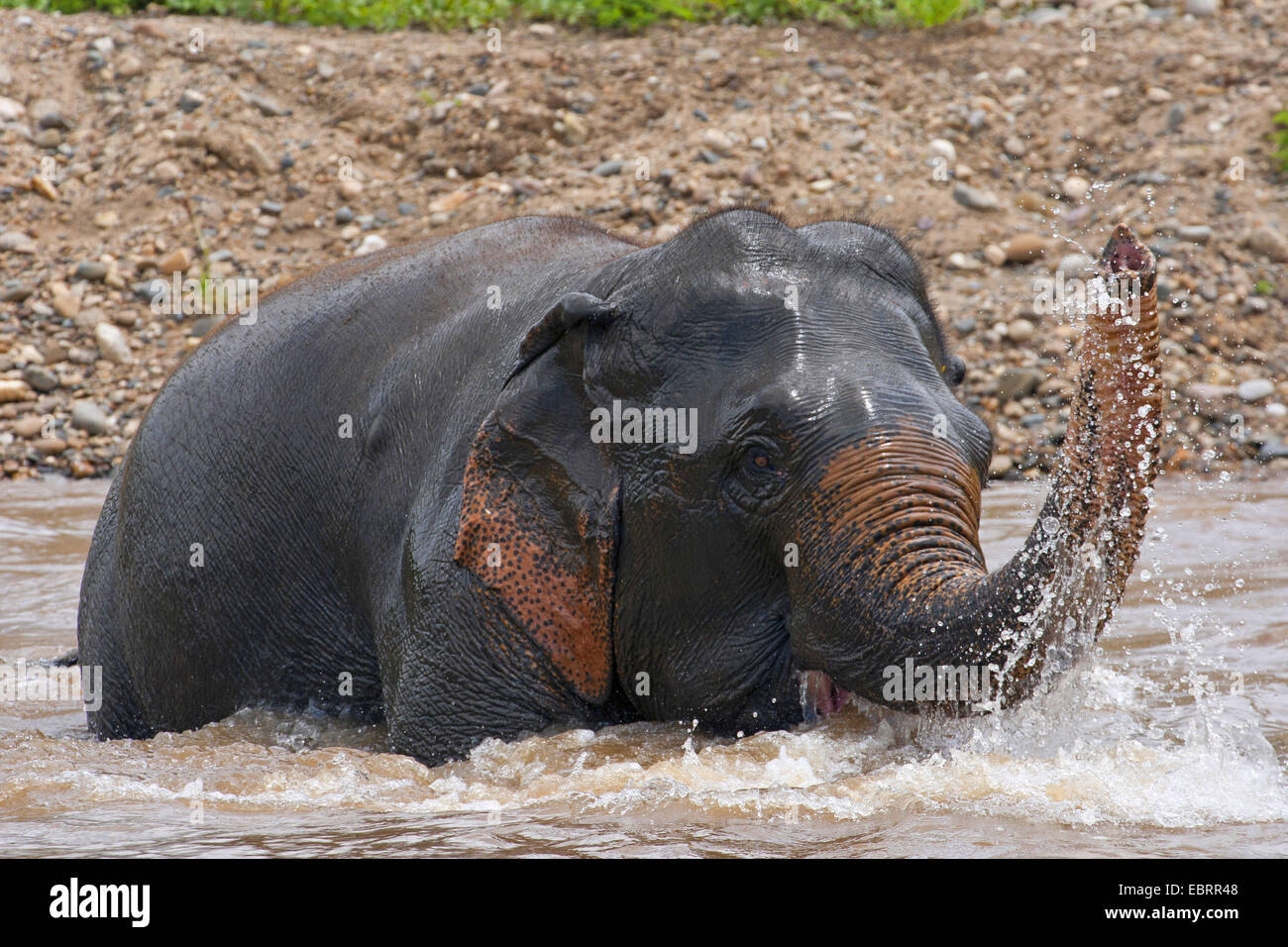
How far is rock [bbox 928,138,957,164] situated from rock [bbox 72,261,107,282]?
569 centimetres

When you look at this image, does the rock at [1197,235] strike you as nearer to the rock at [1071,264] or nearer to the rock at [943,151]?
the rock at [1071,264]

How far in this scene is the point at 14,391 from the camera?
11.5m

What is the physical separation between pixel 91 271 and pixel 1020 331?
619cm

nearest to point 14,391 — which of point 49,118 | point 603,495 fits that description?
point 49,118

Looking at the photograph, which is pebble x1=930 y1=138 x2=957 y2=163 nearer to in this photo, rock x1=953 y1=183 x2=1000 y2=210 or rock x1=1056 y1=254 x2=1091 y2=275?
rock x1=953 y1=183 x2=1000 y2=210

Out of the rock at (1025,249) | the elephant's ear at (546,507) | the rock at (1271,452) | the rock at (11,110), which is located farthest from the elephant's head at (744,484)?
the rock at (11,110)

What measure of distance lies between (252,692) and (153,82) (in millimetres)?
9167

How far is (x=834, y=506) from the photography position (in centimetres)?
430

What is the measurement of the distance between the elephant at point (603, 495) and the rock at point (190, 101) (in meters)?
7.89

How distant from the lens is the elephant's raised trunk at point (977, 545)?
370 centimetres

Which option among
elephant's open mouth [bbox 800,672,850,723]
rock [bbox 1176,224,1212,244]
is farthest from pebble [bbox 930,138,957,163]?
elephant's open mouth [bbox 800,672,850,723]

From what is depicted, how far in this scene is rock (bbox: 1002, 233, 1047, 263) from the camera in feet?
37.4

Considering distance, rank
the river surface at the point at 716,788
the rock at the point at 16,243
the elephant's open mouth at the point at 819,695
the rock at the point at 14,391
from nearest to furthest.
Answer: the river surface at the point at 716,788
the elephant's open mouth at the point at 819,695
the rock at the point at 14,391
the rock at the point at 16,243
